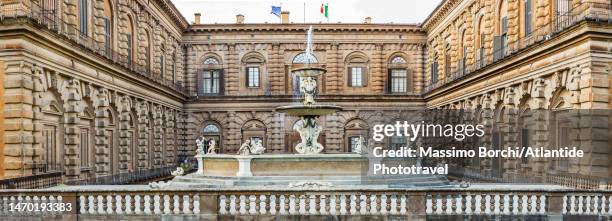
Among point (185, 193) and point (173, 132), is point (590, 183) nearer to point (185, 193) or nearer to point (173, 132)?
point (185, 193)

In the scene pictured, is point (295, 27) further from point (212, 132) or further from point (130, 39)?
point (130, 39)

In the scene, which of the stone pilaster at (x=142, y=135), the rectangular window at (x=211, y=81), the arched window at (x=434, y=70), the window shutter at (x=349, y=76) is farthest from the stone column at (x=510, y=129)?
the rectangular window at (x=211, y=81)

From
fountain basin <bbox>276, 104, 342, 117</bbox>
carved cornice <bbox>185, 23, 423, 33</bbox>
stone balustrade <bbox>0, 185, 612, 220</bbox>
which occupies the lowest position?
stone balustrade <bbox>0, 185, 612, 220</bbox>

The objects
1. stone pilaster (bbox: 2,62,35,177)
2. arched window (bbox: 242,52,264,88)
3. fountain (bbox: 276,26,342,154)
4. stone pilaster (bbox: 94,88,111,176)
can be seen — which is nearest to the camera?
stone pilaster (bbox: 2,62,35,177)

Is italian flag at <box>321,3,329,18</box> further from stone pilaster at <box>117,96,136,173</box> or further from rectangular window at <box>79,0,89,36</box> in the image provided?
rectangular window at <box>79,0,89,36</box>

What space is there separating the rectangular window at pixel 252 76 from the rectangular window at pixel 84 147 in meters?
20.8

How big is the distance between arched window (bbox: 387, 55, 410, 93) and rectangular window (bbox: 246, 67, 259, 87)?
11.2 m

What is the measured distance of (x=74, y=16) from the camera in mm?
24047

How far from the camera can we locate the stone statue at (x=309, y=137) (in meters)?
22.5

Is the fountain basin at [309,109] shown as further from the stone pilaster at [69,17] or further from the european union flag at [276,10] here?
the european union flag at [276,10]

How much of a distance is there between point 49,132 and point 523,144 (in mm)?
21353

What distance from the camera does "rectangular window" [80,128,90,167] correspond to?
2483 cm

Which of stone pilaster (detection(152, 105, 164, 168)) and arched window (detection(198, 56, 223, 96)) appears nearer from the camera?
stone pilaster (detection(152, 105, 164, 168))

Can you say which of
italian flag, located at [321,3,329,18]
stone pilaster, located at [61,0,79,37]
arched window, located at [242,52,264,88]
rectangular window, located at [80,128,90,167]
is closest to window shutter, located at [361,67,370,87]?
italian flag, located at [321,3,329,18]
